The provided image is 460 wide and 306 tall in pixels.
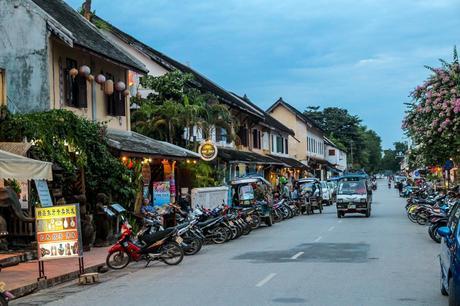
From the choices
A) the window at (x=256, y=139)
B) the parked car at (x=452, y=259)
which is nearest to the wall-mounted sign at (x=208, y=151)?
the window at (x=256, y=139)

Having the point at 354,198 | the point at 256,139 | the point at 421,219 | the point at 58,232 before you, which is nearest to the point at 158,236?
the point at 58,232

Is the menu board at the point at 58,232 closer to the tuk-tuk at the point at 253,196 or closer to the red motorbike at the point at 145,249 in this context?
the red motorbike at the point at 145,249

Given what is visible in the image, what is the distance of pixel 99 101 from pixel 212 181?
8.70m

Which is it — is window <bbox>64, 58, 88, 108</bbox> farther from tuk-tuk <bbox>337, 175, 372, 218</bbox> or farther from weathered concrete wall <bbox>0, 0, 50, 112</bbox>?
tuk-tuk <bbox>337, 175, 372, 218</bbox>

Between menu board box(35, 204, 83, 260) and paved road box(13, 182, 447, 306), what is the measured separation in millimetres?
707

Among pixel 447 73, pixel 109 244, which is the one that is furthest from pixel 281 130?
pixel 109 244

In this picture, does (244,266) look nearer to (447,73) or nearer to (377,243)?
(377,243)

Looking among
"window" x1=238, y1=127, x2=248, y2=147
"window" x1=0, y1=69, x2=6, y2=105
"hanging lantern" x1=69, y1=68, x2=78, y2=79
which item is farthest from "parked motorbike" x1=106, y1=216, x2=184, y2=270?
"window" x1=238, y1=127, x2=248, y2=147

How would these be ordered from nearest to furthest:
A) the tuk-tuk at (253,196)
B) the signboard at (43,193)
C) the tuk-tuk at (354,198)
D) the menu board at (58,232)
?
the menu board at (58,232)
the signboard at (43,193)
the tuk-tuk at (253,196)
the tuk-tuk at (354,198)

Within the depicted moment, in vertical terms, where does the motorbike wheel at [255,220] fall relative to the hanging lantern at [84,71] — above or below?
below

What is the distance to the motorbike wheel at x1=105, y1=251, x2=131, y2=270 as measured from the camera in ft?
Result: 49.5

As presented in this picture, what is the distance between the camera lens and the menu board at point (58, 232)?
1272 cm

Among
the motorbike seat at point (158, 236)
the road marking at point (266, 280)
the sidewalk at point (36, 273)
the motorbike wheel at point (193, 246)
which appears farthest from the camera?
the motorbike wheel at point (193, 246)

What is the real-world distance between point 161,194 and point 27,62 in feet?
23.7
